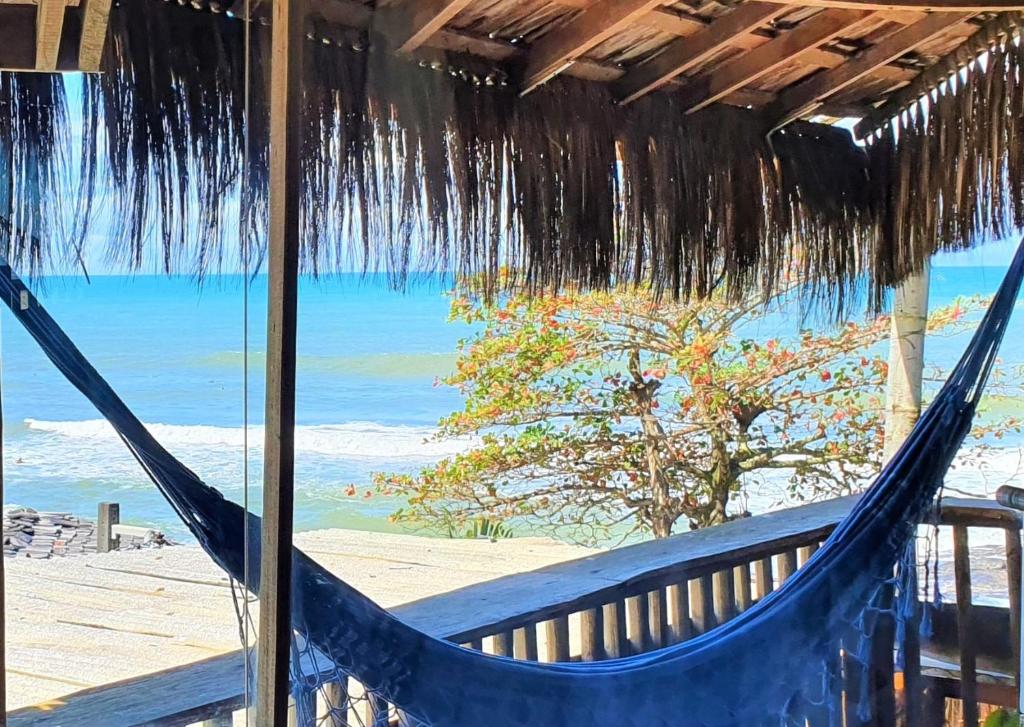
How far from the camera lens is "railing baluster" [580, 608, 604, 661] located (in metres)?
1.38

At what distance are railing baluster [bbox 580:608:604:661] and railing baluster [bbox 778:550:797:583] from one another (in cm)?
32

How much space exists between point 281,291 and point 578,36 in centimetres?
68

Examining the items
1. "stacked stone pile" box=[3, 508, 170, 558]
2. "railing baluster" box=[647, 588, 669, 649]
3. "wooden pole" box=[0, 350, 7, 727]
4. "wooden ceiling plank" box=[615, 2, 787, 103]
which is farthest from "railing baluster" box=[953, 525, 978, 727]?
"wooden pole" box=[0, 350, 7, 727]

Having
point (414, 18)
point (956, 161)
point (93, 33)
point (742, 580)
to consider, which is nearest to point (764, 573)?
point (742, 580)

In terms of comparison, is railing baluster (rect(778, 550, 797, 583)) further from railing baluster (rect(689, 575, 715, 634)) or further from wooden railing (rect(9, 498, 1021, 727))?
railing baluster (rect(689, 575, 715, 634))

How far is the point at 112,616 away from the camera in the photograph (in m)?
1.05

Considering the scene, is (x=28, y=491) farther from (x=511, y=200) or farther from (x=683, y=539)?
(x=683, y=539)

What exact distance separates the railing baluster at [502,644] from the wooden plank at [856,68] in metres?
0.94

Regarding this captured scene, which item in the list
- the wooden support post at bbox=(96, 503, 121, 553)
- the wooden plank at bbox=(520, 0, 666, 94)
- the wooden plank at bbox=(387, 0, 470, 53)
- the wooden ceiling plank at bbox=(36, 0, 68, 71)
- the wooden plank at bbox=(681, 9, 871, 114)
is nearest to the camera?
the wooden ceiling plank at bbox=(36, 0, 68, 71)

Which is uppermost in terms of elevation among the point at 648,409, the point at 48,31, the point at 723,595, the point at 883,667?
the point at 48,31

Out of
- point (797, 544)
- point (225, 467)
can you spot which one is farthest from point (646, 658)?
point (225, 467)

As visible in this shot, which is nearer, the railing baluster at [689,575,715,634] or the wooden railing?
the wooden railing

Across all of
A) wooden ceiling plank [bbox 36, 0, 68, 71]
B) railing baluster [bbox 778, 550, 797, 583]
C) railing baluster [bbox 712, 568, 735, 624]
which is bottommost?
railing baluster [bbox 712, 568, 735, 624]

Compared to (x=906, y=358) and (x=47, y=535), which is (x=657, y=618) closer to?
(x=906, y=358)
